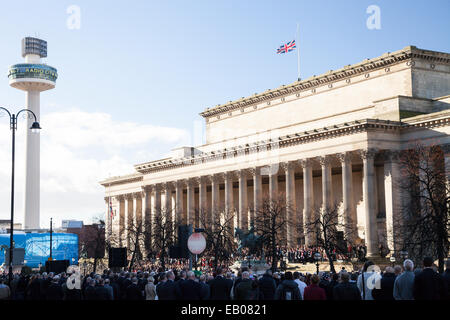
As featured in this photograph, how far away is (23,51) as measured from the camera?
527ft

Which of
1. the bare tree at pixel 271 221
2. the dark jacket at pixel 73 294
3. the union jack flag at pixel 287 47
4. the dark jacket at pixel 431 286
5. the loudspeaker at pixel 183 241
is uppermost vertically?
the union jack flag at pixel 287 47

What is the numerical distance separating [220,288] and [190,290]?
144 centimetres

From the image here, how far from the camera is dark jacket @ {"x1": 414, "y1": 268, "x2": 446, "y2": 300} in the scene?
687 inches

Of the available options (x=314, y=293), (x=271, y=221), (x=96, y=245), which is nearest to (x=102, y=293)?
(x=314, y=293)

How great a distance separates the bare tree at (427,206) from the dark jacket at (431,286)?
28.3m

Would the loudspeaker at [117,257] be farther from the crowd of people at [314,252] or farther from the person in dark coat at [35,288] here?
the crowd of people at [314,252]

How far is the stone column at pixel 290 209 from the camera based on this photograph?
7597 centimetres

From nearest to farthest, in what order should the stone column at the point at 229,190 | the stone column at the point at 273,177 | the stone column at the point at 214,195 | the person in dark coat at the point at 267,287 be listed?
the person in dark coat at the point at 267,287, the stone column at the point at 273,177, the stone column at the point at 214,195, the stone column at the point at 229,190

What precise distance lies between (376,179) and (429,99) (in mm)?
10238

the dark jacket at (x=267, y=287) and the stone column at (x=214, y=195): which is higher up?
the stone column at (x=214, y=195)

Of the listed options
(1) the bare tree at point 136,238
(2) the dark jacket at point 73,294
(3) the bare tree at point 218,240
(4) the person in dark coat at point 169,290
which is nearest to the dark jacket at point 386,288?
(4) the person in dark coat at point 169,290

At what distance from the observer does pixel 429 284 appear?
57.5ft

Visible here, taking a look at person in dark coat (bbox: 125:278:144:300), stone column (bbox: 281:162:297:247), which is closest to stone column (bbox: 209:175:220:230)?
stone column (bbox: 281:162:297:247)
